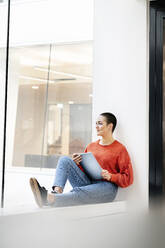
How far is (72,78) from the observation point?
2814mm

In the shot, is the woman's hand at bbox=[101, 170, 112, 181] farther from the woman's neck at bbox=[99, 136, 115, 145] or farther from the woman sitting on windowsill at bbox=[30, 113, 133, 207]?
the woman's neck at bbox=[99, 136, 115, 145]

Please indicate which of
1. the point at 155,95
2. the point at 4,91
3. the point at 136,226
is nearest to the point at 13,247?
the point at 136,226

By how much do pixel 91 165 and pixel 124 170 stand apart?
6.5 inches

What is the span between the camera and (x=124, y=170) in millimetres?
1727

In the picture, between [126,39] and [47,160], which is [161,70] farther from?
[47,160]

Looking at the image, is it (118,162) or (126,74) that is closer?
(118,162)

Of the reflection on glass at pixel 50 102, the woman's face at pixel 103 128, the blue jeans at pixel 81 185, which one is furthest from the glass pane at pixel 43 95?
the blue jeans at pixel 81 185

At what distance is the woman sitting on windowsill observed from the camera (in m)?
1.65

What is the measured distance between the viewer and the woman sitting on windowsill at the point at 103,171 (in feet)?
5.41

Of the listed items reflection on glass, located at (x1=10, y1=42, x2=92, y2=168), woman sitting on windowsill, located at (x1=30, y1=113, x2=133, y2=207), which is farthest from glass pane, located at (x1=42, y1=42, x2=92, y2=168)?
woman sitting on windowsill, located at (x1=30, y1=113, x2=133, y2=207)

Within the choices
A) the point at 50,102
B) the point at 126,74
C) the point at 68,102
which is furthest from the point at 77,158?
the point at 50,102

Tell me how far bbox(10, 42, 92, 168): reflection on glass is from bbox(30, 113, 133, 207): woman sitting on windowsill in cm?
90

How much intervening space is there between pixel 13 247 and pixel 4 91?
1.05 meters

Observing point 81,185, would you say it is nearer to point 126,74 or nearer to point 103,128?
point 103,128
